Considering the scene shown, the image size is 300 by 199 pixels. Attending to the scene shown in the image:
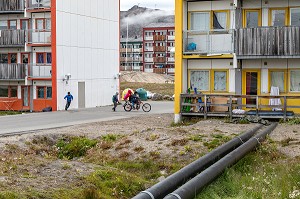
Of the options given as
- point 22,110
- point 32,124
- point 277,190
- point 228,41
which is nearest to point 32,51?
point 22,110

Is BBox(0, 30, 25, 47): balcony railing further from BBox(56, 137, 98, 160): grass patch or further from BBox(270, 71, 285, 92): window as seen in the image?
BBox(56, 137, 98, 160): grass patch

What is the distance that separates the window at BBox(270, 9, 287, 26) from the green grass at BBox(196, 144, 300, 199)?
12.3 meters

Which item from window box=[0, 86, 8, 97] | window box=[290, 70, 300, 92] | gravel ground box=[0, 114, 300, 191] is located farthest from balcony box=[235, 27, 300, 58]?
window box=[0, 86, 8, 97]

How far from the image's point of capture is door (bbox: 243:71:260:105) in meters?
29.3

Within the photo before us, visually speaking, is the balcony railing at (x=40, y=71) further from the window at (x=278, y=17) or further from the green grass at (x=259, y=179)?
the green grass at (x=259, y=179)

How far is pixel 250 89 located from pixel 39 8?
2183 centimetres

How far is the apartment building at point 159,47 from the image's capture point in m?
126

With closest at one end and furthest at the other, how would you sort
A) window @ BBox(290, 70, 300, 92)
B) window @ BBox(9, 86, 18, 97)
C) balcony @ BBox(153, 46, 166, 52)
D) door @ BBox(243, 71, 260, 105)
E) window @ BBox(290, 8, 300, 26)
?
window @ BBox(290, 8, 300, 26) < window @ BBox(290, 70, 300, 92) < door @ BBox(243, 71, 260, 105) < window @ BBox(9, 86, 18, 97) < balcony @ BBox(153, 46, 166, 52)

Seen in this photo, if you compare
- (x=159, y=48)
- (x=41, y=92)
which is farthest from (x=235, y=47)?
(x=159, y=48)

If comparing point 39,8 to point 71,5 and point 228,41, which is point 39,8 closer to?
point 71,5

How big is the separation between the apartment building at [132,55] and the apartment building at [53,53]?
85.9m

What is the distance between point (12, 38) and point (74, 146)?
94.0ft

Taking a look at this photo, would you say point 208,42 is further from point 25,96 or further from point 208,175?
point 25,96

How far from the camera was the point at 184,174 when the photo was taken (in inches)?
530
